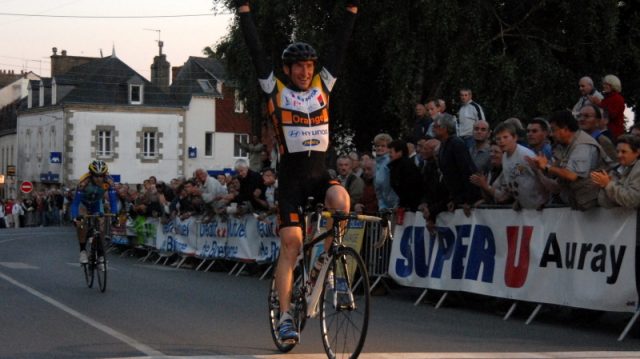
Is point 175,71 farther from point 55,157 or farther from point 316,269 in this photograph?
point 316,269

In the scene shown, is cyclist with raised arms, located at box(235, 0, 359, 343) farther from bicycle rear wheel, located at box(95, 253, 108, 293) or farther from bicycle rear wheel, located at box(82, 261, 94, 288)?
bicycle rear wheel, located at box(82, 261, 94, 288)

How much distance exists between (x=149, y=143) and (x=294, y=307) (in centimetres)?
8324

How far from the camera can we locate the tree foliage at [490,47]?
96.0ft

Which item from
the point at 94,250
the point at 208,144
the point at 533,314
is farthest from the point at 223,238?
the point at 208,144

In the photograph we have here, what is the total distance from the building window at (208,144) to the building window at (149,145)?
133 inches

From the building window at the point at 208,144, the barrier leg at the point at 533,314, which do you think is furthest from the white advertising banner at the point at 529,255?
the building window at the point at 208,144

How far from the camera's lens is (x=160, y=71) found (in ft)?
312

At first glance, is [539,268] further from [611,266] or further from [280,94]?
[280,94]

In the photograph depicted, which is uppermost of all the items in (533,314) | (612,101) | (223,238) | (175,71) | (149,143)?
(175,71)

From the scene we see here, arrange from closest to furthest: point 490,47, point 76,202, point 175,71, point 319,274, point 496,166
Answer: point 319,274 < point 496,166 < point 76,202 < point 490,47 < point 175,71

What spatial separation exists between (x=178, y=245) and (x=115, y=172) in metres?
63.4

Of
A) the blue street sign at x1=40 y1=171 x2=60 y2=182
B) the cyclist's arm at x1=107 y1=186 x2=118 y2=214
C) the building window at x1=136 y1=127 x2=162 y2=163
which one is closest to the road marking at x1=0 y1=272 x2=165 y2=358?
the cyclist's arm at x1=107 y1=186 x2=118 y2=214

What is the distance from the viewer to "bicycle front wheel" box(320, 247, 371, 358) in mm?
8523

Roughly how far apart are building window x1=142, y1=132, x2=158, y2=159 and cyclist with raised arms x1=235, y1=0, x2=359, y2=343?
271 ft
